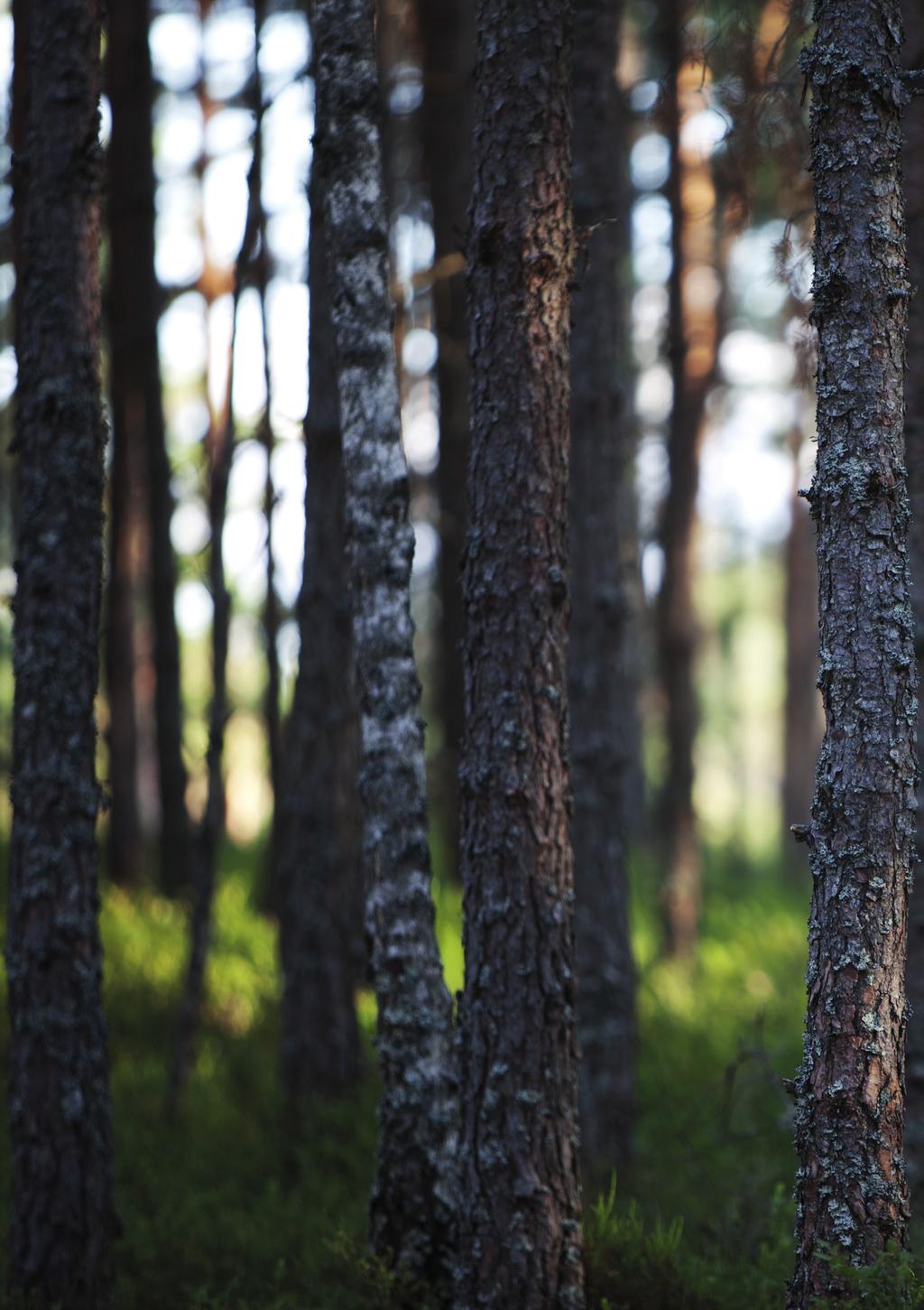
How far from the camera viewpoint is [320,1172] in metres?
6.45

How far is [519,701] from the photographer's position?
4.17 meters

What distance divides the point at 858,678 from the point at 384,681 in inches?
73.2

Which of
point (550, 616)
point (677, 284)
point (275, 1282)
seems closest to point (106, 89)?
point (677, 284)

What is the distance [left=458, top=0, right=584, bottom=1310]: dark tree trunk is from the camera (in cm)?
408

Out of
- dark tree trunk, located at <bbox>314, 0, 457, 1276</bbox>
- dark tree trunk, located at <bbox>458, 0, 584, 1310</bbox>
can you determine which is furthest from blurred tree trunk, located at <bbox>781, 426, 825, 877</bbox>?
dark tree trunk, located at <bbox>458, 0, 584, 1310</bbox>

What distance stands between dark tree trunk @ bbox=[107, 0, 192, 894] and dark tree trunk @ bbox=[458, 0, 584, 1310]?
24.8 ft

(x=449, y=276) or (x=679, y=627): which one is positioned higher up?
(x=449, y=276)

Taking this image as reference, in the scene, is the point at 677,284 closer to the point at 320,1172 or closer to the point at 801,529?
the point at 801,529

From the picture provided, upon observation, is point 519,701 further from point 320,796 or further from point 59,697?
point 320,796

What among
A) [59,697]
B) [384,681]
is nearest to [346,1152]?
[59,697]

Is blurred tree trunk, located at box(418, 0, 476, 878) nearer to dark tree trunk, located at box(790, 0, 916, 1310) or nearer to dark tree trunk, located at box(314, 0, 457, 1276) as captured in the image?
dark tree trunk, located at box(314, 0, 457, 1276)

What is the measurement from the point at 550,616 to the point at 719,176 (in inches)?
172

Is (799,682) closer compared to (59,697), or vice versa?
(59,697)

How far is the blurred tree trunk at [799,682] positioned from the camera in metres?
17.6
